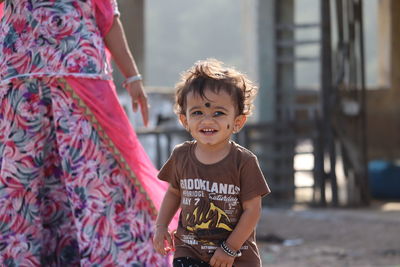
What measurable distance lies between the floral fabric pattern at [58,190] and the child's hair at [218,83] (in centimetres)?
89

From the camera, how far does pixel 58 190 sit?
3.92 meters

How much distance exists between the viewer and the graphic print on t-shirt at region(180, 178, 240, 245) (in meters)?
3.00

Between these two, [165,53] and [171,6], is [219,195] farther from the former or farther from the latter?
[171,6]

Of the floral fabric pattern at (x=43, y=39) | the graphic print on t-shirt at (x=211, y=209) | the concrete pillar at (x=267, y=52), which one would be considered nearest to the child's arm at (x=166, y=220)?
the graphic print on t-shirt at (x=211, y=209)

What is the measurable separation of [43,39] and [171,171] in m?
0.95

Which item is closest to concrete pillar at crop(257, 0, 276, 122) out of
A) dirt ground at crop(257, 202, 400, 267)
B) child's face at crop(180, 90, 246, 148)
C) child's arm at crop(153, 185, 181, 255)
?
dirt ground at crop(257, 202, 400, 267)

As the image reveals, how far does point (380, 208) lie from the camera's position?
9.82 meters

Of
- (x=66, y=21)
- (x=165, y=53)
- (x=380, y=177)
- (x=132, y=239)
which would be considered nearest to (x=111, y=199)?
(x=132, y=239)

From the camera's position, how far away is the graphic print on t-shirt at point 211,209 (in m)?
3.00

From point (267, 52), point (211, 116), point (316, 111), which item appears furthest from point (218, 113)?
A: point (267, 52)

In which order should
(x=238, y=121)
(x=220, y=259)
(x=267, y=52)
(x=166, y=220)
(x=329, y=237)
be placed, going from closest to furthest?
(x=220, y=259), (x=238, y=121), (x=166, y=220), (x=329, y=237), (x=267, y=52)

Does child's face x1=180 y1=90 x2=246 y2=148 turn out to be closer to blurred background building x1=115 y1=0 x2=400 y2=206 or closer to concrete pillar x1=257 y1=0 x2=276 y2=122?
blurred background building x1=115 y1=0 x2=400 y2=206

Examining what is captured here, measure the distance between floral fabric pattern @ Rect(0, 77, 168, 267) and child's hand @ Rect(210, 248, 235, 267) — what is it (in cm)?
97

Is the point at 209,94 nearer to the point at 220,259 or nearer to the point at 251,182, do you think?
the point at 251,182
